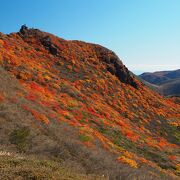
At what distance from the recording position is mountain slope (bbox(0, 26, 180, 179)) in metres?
18.5

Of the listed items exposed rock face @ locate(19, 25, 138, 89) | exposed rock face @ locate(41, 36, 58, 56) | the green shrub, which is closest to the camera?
the green shrub

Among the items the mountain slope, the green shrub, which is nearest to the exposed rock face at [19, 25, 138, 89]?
the mountain slope

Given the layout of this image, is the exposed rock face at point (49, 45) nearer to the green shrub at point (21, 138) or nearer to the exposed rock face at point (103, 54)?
the exposed rock face at point (103, 54)

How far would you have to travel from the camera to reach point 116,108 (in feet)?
155

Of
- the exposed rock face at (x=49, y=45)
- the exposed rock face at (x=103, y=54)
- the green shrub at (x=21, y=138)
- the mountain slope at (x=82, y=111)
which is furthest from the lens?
the exposed rock face at (x=103, y=54)

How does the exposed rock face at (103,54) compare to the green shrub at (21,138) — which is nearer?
the green shrub at (21,138)

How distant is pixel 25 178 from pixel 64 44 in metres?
53.2

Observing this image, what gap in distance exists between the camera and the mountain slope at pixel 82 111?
1853 cm

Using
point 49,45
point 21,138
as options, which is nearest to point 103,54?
point 49,45

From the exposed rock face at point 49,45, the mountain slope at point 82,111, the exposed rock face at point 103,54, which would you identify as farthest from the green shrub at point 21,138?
the exposed rock face at point 49,45

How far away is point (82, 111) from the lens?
35812mm

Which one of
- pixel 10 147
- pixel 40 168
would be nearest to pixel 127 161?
pixel 10 147

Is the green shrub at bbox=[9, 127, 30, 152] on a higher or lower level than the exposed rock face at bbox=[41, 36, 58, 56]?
lower

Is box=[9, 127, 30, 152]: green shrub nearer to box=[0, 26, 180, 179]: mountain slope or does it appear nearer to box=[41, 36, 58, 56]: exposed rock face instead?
box=[0, 26, 180, 179]: mountain slope
